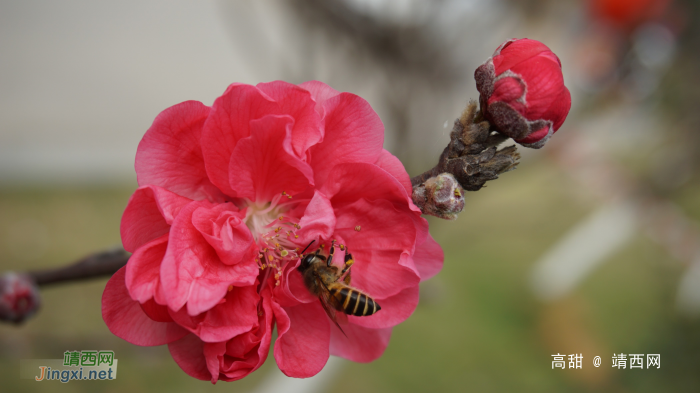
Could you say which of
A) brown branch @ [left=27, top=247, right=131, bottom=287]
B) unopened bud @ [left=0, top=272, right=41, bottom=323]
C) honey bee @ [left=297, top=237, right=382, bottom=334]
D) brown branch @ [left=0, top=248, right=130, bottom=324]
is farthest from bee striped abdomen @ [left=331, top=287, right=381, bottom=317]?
unopened bud @ [left=0, top=272, right=41, bottom=323]

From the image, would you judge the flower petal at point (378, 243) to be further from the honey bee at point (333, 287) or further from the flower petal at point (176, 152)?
the flower petal at point (176, 152)

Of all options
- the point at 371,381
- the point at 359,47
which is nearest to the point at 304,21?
the point at 359,47

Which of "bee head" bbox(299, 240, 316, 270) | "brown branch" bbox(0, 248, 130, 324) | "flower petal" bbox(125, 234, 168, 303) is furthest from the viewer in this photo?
"brown branch" bbox(0, 248, 130, 324)

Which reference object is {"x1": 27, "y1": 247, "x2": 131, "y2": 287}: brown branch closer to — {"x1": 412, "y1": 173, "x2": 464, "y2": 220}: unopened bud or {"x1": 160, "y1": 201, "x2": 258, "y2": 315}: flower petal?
{"x1": 160, "y1": 201, "x2": 258, "y2": 315}: flower petal

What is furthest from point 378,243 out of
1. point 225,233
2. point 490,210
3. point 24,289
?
point 490,210

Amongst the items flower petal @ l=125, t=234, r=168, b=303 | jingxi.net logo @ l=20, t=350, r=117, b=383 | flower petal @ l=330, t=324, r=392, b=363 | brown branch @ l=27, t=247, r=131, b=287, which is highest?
flower petal @ l=125, t=234, r=168, b=303

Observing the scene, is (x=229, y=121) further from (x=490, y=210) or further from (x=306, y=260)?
(x=490, y=210)

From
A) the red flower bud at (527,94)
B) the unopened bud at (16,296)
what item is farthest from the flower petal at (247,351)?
the unopened bud at (16,296)

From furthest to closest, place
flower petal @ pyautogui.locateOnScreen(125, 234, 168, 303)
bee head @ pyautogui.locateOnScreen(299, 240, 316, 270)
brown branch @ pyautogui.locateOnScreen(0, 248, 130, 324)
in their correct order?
brown branch @ pyautogui.locateOnScreen(0, 248, 130, 324)
bee head @ pyautogui.locateOnScreen(299, 240, 316, 270)
flower petal @ pyautogui.locateOnScreen(125, 234, 168, 303)
